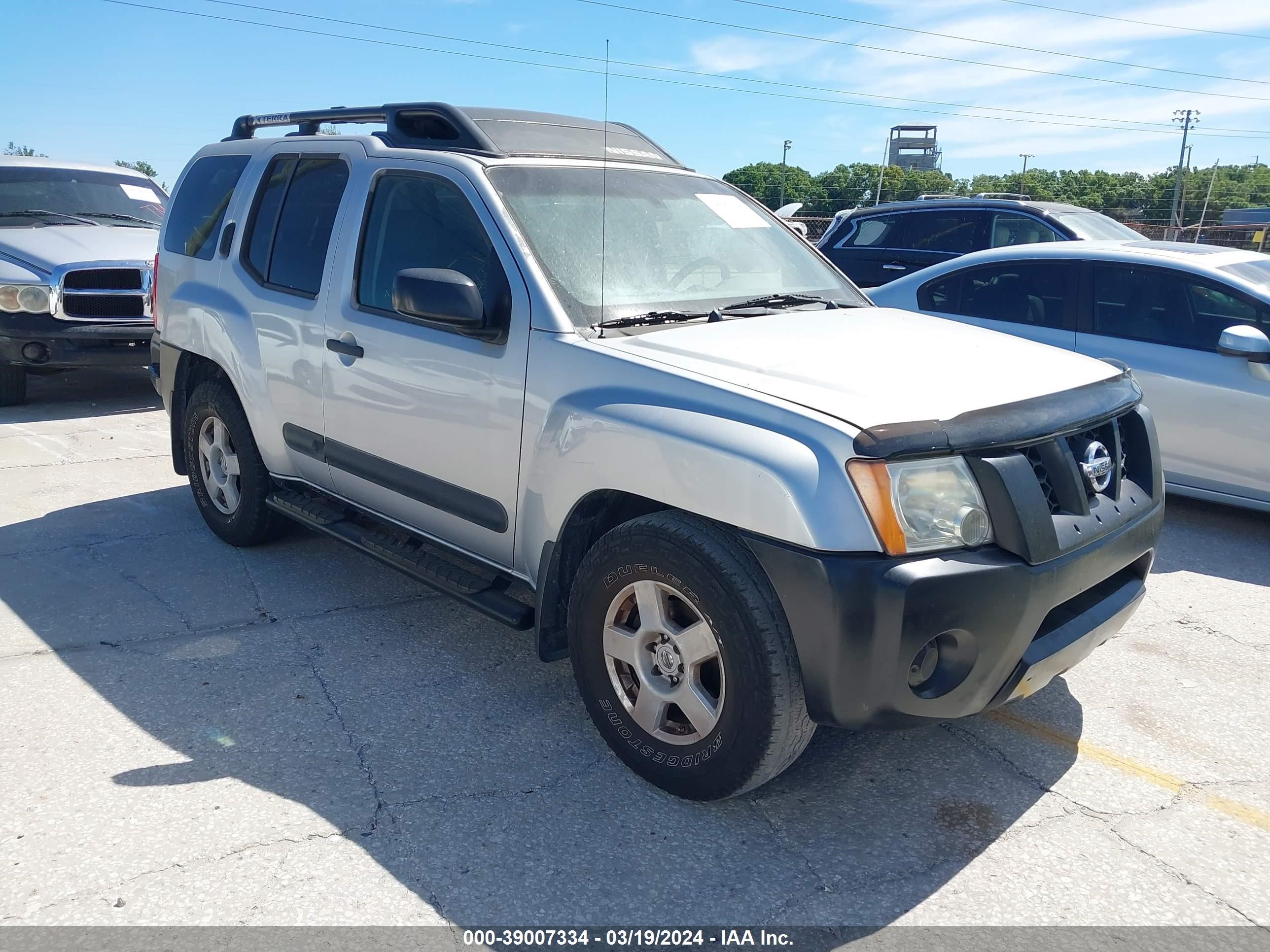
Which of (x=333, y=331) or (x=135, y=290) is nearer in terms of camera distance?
(x=333, y=331)

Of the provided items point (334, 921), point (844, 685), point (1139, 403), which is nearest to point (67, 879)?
point (334, 921)

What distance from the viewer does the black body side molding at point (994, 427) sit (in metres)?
2.60

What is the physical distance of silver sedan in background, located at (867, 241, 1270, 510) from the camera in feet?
18.6

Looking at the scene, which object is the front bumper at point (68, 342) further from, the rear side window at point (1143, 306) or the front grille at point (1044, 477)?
the front grille at point (1044, 477)

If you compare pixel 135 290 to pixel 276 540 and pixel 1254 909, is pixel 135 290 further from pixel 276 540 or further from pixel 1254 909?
pixel 1254 909

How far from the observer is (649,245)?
3834mm

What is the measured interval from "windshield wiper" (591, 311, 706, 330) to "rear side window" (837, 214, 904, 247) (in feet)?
25.7

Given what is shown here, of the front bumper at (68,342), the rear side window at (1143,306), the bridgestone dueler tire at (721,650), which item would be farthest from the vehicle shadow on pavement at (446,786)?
the front bumper at (68,342)

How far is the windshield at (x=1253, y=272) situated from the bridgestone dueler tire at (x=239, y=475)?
5.47m

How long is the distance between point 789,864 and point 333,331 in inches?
106

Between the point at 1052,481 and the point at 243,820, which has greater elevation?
the point at 1052,481

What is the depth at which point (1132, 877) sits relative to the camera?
279 cm

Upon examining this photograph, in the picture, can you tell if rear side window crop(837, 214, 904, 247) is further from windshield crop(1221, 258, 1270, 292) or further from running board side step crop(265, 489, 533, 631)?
running board side step crop(265, 489, 533, 631)

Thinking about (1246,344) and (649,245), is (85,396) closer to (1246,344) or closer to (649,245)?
(649,245)
